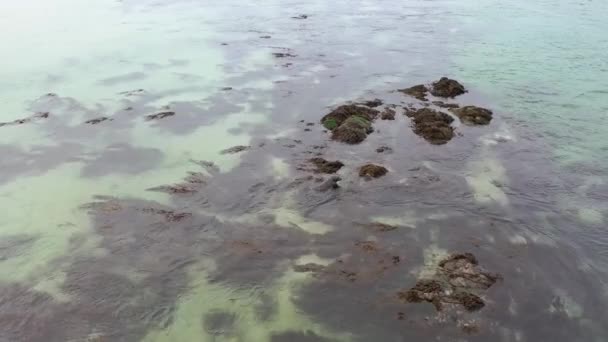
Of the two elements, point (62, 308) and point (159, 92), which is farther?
point (159, 92)

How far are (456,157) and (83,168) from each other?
406 inches

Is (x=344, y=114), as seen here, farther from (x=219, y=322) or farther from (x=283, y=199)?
(x=219, y=322)

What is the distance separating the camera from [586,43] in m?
24.5

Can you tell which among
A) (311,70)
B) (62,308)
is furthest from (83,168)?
(311,70)

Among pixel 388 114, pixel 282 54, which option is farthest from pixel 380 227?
pixel 282 54

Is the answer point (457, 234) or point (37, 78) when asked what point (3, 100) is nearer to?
point (37, 78)

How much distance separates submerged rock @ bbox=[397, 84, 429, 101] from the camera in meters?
18.2

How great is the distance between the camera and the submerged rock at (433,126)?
1502cm

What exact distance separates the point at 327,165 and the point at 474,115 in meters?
5.96

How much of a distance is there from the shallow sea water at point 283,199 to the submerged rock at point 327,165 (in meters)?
0.24

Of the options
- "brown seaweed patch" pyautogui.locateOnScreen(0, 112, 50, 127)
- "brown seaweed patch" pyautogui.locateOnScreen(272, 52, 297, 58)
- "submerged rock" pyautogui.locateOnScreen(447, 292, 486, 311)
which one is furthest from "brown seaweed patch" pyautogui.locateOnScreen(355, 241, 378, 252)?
"brown seaweed patch" pyautogui.locateOnScreen(272, 52, 297, 58)

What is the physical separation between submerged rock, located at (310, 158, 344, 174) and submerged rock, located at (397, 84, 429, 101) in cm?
609

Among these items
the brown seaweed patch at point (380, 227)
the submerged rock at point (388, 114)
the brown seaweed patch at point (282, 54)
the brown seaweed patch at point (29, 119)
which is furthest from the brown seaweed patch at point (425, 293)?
the brown seaweed patch at point (282, 54)

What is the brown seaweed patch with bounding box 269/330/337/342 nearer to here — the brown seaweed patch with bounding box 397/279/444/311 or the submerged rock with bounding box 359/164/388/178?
the brown seaweed patch with bounding box 397/279/444/311
